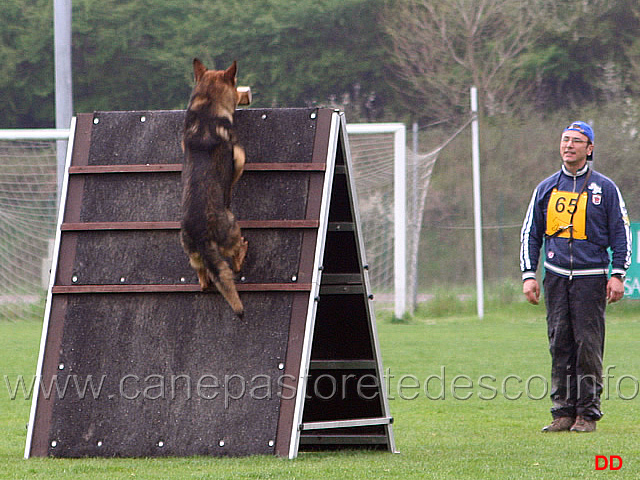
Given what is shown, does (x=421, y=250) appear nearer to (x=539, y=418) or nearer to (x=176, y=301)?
(x=539, y=418)

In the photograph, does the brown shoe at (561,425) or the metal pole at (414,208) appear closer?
the brown shoe at (561,425)

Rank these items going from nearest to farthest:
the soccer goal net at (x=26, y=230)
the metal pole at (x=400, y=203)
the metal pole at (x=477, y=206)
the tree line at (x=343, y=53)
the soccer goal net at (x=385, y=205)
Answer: the metal pole at (x=400, y=203) → the soccer goal net at (x=26, y=230) → the metal pole at (x=477, y=206) → the soccer goal net at (x=385, y=205) → the tree line at (x=343, y=53)

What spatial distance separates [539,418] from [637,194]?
13.5m

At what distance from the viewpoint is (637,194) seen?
63.6 feet

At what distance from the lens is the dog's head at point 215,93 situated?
509 cm

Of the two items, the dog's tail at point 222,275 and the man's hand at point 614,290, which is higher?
the man's hand at point 614,290

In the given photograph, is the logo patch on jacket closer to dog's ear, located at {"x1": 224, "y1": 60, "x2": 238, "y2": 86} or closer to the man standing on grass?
the man standing on grass

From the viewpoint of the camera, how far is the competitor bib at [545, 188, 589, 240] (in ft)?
19.6

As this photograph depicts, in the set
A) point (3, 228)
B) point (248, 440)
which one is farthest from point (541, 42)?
point (248, 440)

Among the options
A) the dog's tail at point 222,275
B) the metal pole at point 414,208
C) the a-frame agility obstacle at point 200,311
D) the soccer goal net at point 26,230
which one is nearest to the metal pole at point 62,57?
the soccer goal net at point 26,230

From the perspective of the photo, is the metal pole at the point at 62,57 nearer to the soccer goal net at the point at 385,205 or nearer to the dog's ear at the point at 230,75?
the soccer goal net at the point at 385,205

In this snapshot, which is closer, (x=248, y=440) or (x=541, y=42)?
(x=248, y=440)

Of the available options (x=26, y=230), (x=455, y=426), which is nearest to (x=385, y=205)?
(x=26, y=230)

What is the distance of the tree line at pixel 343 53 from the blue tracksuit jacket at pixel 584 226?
2408 centimetres
